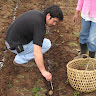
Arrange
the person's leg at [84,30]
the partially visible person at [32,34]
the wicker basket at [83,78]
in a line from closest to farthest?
the partially visible person at [32,34]
the wicker basket at [83,78]
the person's leg at [84,30]

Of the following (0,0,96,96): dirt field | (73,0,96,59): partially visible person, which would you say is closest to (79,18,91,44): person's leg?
(73,0,96,59): partially visible person

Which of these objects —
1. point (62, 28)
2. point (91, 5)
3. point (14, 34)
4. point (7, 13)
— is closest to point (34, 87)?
point (14, 34)

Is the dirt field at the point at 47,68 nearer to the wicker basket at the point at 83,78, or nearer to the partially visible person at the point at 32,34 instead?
the wicker basket at the point at 83,78

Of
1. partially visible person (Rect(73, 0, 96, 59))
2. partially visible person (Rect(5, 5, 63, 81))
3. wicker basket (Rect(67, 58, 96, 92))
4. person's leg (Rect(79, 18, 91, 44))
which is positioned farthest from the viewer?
person's leg (Rect(79, 18, 91, 44))

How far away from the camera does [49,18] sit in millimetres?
2334

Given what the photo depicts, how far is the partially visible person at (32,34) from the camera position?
2.24m

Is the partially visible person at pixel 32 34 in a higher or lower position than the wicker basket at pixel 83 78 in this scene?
higher

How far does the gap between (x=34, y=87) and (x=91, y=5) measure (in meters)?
1.82

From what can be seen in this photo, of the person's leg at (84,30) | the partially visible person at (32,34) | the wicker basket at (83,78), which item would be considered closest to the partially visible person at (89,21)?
the person's leg at (84,30)

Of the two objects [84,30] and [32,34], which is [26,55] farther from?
[84,30]

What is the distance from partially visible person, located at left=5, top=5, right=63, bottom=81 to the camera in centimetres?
224

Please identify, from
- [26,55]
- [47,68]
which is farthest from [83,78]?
[26,55]

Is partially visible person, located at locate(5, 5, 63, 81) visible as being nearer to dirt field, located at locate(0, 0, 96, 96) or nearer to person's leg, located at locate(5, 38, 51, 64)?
person's leg, located at locate(5, 38, 51, 64)

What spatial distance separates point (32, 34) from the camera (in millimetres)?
2592
